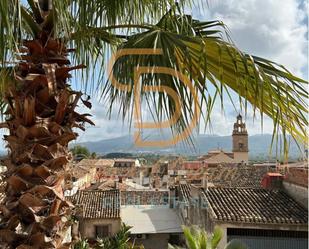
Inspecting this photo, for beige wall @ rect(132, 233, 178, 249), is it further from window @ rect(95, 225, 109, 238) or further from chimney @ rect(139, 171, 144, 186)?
chimney @ rect(139, 171, 144, 186)

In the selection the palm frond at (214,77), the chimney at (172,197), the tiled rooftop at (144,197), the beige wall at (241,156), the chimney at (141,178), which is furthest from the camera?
the beige wall at (241,156)

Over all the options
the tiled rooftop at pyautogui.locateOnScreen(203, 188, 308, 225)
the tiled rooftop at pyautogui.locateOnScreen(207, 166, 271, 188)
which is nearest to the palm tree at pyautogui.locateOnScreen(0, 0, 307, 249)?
the tiled rooftop at pyautogui.locateOnScreen(203, 188, 308, 225)

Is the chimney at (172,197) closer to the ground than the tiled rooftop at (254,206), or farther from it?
closer to the ground

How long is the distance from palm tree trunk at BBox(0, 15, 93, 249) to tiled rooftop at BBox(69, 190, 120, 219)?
17.2 m

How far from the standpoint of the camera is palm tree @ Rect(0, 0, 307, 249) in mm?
2619

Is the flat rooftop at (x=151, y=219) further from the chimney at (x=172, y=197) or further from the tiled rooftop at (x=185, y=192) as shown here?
the tiled rooftop at (x=185, y=192)

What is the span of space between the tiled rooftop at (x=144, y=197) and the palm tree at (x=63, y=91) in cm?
2181

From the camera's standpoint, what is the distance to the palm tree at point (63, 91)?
2619mm

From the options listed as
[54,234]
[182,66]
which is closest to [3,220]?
[54,234]

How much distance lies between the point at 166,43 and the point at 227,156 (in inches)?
2479

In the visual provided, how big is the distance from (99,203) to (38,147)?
60.3 feet

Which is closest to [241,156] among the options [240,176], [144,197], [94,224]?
[240,176]

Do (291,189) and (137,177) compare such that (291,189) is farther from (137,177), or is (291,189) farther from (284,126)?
(137,177)

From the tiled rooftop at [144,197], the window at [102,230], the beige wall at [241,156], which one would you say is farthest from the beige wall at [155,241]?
the beige wall at [241,156]
